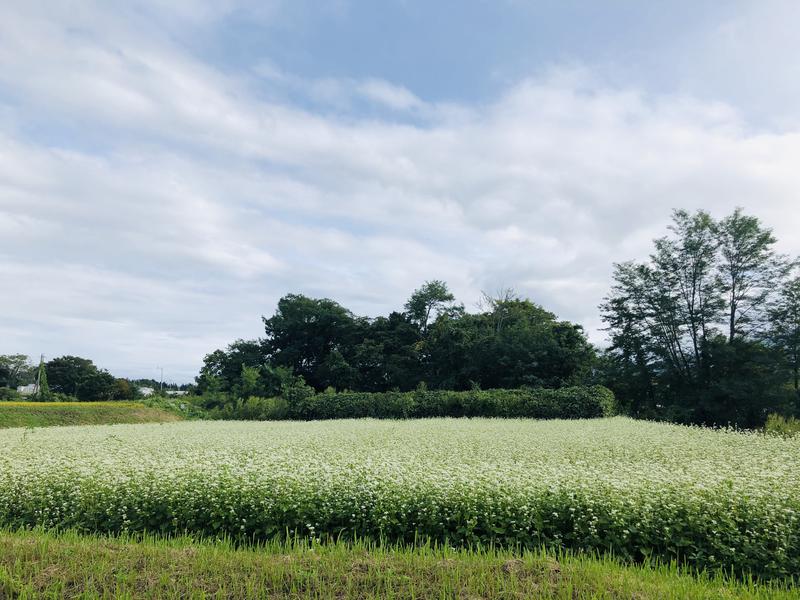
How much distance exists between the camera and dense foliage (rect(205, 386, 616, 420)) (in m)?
21.0

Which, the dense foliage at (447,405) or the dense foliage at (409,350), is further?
the dense foliage at (409,350)

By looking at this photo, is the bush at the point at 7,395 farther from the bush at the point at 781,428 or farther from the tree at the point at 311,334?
the bush at the point at 781,428

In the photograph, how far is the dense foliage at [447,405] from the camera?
21.0 metres

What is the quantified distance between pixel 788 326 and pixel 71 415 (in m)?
33.9

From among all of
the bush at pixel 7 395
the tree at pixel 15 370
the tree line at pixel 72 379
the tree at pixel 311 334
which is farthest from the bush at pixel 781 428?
the tree at pixel 15 370

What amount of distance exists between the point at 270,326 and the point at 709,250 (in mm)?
→ 33943

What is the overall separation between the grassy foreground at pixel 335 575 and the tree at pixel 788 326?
23.5 metres

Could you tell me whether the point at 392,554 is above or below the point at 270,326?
below

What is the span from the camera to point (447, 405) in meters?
22.2

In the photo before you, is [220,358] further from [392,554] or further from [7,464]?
[392,554]

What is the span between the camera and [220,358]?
40.7m

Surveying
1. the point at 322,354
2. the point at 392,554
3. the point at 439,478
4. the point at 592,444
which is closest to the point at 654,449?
the point at 592,444

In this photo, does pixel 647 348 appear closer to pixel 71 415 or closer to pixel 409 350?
pixel 409 350

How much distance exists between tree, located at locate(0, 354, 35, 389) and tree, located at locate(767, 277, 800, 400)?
221ft
